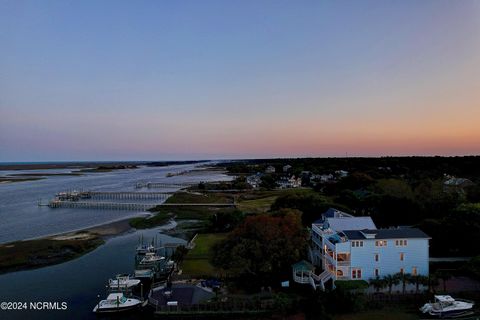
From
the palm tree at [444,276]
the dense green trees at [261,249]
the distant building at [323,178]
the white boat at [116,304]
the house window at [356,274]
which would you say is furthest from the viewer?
the distant building at [323,178]

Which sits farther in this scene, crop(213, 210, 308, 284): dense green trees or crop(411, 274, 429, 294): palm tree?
crop(213, 210, 308, 284): dense green trees

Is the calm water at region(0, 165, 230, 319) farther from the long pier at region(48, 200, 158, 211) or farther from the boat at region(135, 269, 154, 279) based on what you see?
the long pier at region(48, 200, 158, 211)

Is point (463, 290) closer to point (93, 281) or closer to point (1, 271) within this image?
point (93, 281)

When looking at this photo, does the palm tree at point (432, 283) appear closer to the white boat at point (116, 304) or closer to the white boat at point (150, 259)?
the white boat at point (116, 304)

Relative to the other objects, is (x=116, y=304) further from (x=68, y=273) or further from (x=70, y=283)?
(x=68, y=273)

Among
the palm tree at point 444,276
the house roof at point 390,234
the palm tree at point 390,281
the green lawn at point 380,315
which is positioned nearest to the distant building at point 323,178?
the house roof at point 390,234

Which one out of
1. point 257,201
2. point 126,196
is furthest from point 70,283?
point 126,196

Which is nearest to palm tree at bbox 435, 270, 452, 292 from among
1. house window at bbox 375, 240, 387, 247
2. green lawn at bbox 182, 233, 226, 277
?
house window at bbox 375, 240, 387, 247
